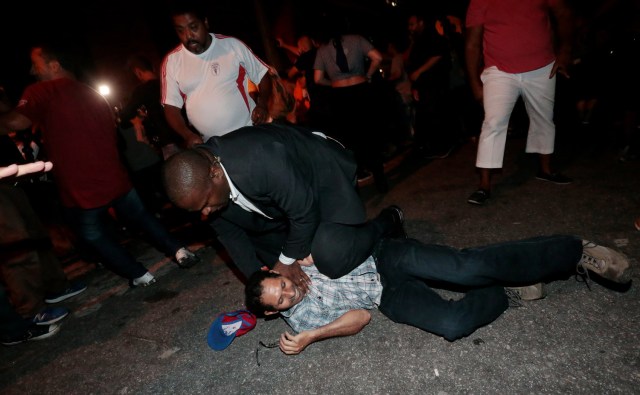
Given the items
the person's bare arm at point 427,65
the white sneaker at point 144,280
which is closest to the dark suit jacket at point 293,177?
the white sneaker at point 144,280

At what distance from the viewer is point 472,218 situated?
326 centimetres

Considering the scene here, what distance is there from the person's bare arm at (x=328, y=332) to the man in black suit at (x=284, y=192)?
0.27 metres

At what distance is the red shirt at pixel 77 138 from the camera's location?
9.85ft

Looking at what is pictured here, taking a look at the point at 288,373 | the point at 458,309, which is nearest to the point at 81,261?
the point at 288,373

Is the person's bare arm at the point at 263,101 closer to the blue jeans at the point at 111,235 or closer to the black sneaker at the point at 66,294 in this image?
the blue jeans at the point at 111,235

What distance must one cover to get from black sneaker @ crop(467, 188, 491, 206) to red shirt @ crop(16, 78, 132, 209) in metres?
3.45

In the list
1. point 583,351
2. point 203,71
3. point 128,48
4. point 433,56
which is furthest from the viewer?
point 128,48

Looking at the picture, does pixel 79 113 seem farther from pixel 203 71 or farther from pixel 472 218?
pixel 472 218

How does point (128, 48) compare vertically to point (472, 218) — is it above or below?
above

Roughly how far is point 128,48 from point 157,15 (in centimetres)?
97

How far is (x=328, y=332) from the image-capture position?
2133 mm

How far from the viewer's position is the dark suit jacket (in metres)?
1.80

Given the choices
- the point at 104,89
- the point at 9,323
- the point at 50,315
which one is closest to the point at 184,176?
the point at 9,323

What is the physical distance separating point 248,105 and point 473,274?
2.12m
